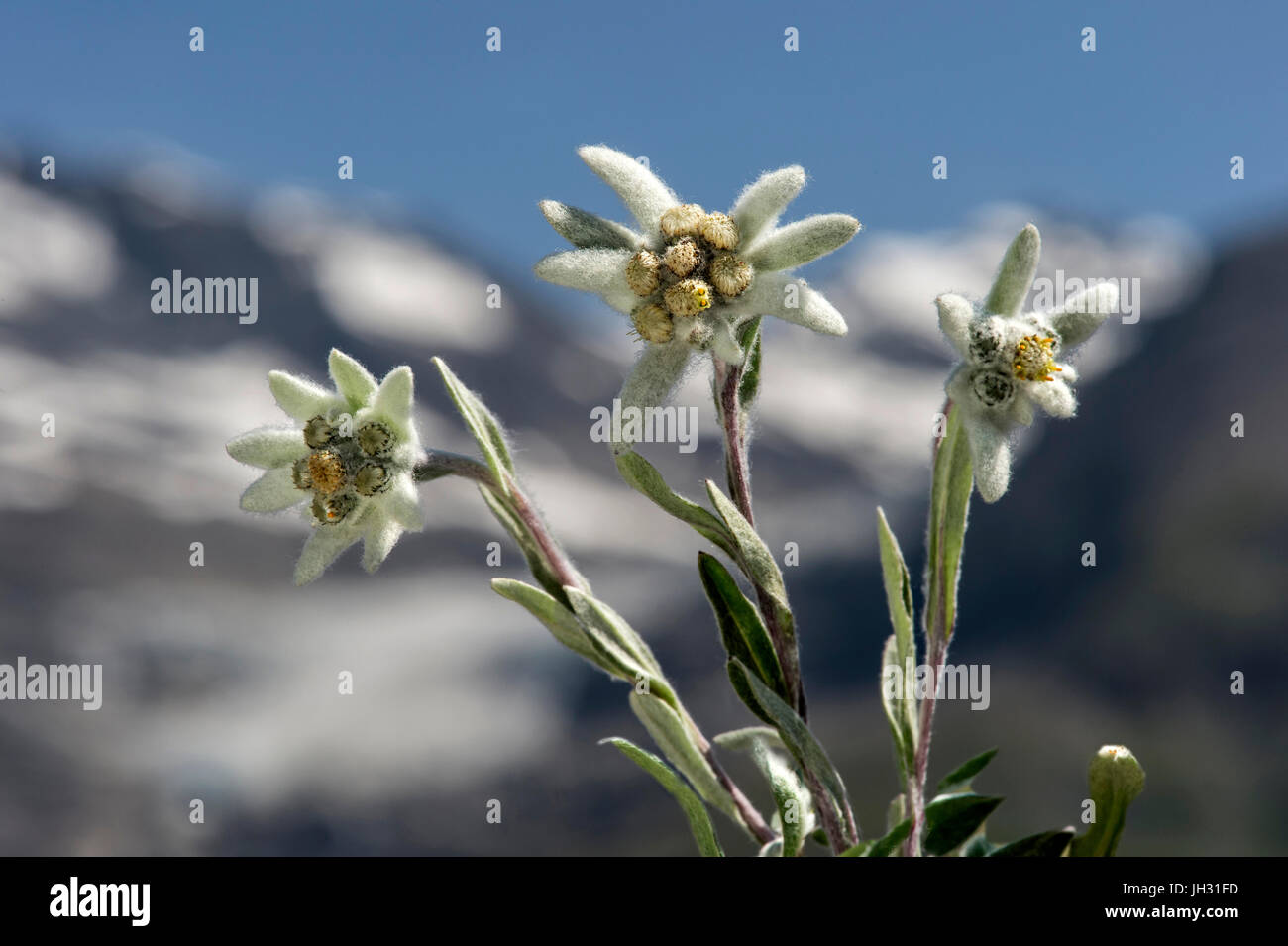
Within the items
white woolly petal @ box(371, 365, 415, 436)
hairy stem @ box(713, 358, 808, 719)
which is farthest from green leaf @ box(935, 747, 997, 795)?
white woolly petal @ box(371, 365, 415, 436)

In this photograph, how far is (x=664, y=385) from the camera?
127 cm

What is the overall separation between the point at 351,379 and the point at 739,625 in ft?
2.00

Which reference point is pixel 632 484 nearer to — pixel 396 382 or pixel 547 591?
pixel 547 591

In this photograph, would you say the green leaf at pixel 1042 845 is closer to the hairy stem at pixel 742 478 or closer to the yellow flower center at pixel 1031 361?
the hairy stem at pixel 742 478

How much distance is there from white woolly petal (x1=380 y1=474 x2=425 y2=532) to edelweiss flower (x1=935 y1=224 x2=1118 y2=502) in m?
0.70

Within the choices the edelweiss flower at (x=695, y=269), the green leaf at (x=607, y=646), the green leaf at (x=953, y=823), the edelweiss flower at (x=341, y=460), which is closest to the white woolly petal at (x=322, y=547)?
the edelweiss flower at (x=341, y=460)

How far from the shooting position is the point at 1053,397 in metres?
1.28

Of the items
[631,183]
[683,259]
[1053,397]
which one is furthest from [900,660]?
[631,183]

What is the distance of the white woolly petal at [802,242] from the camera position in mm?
1219

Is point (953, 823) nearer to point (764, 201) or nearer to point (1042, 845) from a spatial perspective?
point (1042, 845)

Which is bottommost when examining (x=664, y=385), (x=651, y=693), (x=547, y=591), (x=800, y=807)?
(x=800, y=807)
